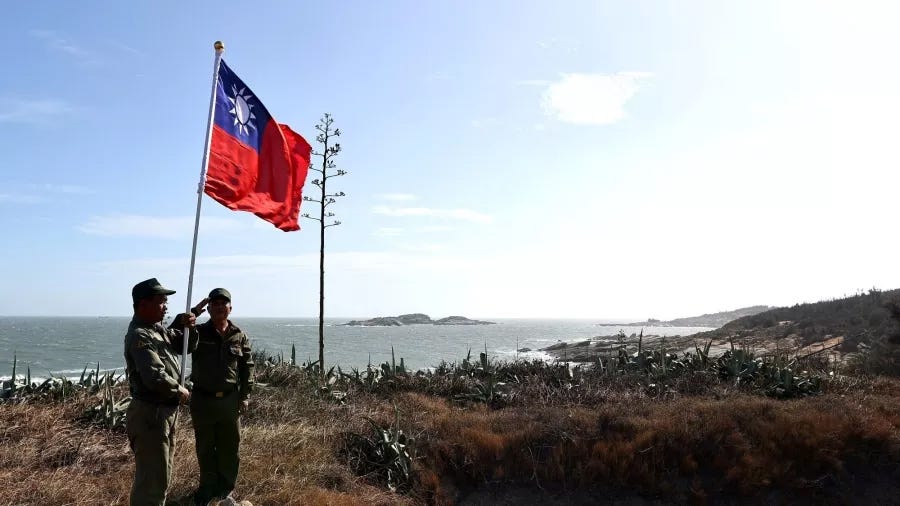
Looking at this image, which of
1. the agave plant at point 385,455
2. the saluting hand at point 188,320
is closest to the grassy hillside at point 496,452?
the agave plant at point 385,455

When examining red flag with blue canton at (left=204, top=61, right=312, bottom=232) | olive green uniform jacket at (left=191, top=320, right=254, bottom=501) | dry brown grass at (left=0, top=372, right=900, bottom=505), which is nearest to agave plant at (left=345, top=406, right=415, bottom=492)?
dry brown grass at (left=0, top=372, right=900, bottom=505)

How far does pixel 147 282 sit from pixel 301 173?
331 cm

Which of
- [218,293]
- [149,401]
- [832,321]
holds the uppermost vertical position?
[218,293]

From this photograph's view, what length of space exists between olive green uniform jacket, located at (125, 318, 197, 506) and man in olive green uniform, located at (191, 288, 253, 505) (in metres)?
0.70

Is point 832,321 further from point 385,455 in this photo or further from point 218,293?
point 218,293

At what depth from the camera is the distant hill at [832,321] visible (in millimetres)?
24094

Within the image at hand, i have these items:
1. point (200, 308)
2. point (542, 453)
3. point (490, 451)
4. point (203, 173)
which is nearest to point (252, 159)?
point (203, 173)

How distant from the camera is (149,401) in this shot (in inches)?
189

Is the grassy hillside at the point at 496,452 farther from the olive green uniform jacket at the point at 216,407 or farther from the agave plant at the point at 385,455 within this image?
the olive green uniform jacket at the point at 216,407

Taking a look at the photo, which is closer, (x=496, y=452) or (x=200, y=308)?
(x=200, y=308)

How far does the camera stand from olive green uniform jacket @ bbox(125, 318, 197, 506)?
4.71m

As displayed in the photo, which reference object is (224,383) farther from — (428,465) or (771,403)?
(771,403)

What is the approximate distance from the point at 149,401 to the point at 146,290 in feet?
3.10

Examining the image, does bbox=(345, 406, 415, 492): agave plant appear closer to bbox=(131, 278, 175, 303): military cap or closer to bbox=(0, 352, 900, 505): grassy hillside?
bbox=(0, 352, 900, 505): grassy hillside
